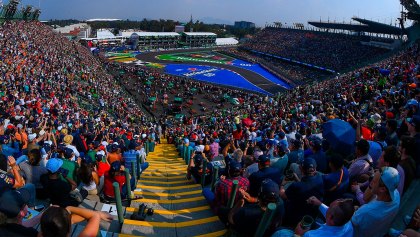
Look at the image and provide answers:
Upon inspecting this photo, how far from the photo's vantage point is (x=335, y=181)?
16.0 feet

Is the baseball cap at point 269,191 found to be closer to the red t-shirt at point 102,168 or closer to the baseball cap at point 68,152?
the red t-shirt at point 102,168

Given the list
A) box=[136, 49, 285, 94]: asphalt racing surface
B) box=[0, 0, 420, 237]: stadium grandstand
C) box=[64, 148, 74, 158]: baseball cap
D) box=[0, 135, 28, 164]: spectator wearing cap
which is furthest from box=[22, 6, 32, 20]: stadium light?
box=[64, 148, 74, 158]: baseball cap

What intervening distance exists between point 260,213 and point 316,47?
74.8m

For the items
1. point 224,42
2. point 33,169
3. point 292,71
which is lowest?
point 33,169

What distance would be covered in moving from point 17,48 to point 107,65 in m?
28.7

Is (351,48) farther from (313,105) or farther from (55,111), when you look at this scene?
(55,111)

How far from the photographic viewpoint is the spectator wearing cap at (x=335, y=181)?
4.87m

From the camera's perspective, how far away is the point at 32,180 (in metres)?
5.83

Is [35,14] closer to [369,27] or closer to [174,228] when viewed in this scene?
[369,27]

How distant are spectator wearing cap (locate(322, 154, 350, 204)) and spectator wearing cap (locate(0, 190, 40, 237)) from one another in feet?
12.3

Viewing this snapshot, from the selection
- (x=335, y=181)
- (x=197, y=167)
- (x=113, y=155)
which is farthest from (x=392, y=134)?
(x=113, y=155)

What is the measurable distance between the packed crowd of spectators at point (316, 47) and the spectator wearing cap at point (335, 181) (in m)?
56.6

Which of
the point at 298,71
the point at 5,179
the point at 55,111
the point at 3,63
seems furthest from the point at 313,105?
the point at 298,71

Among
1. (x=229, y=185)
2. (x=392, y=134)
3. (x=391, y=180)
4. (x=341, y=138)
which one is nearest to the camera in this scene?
(x=391, y=180)
